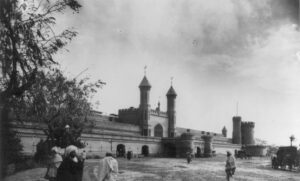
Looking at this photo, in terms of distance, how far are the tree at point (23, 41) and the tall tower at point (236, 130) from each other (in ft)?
213

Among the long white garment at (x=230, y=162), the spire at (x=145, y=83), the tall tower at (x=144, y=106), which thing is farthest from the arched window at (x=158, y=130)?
the long white garment at (x=230, y=162)

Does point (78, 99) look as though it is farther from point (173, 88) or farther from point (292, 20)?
point (173, 88)

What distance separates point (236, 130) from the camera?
7375 cm

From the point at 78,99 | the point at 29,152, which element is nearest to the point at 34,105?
the point at 78,99

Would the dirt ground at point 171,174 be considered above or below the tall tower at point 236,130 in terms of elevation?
below

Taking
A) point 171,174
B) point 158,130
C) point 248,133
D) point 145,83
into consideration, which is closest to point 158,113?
point 158,130

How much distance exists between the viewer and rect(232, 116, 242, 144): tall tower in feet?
241

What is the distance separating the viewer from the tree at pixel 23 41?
34.8 ft

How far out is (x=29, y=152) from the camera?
92.2 feet

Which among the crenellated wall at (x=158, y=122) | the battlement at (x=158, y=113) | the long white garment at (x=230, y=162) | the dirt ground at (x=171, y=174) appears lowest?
the dirt ground at (x=171, y=174)

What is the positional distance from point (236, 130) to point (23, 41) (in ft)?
220

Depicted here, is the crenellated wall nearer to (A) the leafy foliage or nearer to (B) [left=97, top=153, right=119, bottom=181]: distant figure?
(A) the leafy foliage

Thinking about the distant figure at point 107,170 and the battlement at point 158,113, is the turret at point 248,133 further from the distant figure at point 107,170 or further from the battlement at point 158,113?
the distant figure at point 107,170

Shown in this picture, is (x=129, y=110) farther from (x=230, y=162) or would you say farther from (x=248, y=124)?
(x=230, y=162)
